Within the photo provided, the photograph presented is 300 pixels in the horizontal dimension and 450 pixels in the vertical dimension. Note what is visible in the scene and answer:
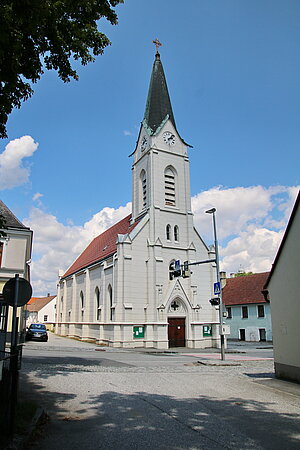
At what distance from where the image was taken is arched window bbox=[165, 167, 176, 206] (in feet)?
112

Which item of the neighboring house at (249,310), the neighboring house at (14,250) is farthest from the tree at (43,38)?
the neighboring house at (249,310)

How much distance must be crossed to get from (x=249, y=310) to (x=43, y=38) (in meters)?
42.9

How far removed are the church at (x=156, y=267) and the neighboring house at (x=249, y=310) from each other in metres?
13.0

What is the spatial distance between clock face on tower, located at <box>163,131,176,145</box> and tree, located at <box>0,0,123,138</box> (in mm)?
27689

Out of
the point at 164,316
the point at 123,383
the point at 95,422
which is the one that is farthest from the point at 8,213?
the point at 95,422

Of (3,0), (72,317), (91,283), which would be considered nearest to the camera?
(3,0)

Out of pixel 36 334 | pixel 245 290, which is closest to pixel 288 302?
pixel 36 334

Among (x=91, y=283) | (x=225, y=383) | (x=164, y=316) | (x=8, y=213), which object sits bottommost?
(x=225, y=383)

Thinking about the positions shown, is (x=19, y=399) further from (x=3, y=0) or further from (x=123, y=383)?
(x=3, y=0)

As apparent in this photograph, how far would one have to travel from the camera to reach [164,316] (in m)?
29.8

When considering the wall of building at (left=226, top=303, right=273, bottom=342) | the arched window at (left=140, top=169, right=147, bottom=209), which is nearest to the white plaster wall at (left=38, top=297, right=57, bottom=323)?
the wall of building at (left=226, top=303, right=273, bottom=342)

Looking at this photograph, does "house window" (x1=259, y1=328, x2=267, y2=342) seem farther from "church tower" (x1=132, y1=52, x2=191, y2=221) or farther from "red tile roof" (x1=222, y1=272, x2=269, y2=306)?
"church tower" (x1=132, y1=52, x2=191, y2=221)

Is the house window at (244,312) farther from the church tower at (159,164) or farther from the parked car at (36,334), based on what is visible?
the parked car at (36,334)

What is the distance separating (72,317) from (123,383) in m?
33.2
